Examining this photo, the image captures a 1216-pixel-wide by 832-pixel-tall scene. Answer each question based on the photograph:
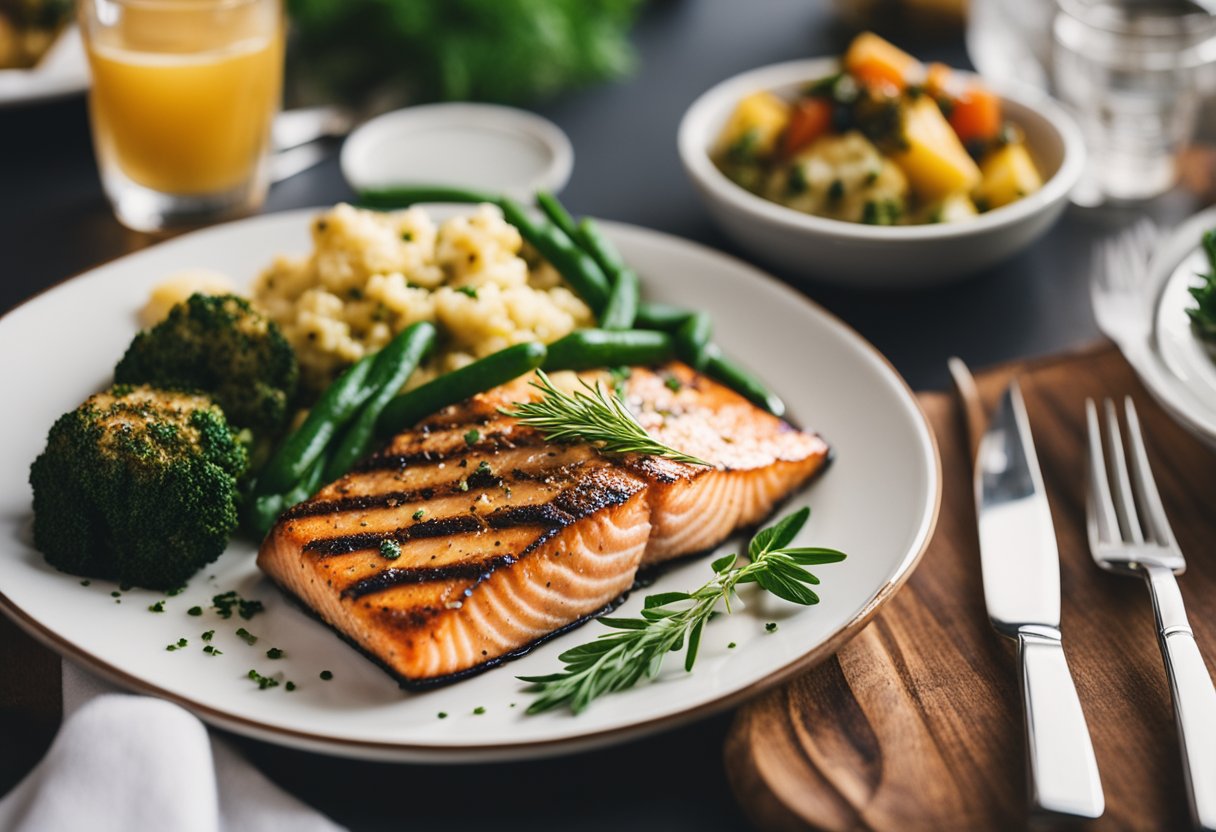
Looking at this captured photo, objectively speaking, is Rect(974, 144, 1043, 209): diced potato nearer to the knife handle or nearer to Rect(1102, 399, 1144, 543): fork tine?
Rect(1102, 399, 1144, 543): fork tine

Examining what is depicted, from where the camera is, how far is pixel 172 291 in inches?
148

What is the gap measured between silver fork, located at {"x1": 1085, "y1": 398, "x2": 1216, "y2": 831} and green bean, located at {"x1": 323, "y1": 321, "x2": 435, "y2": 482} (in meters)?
2.04

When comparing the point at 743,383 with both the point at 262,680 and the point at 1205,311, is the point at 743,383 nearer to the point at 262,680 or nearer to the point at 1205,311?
the point at 1205,311

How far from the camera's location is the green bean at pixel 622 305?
3754 mm

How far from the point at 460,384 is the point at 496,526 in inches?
27.9

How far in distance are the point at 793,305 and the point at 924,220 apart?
33.4 inches

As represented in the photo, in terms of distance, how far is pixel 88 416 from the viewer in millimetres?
2906

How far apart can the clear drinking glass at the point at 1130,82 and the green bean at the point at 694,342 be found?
7.79ft

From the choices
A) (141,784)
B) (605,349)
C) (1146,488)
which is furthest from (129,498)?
(1146,488)

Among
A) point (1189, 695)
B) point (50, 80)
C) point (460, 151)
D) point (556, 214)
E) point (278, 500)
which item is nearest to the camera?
point (1189, 695)

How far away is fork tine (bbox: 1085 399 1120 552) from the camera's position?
10.4ft

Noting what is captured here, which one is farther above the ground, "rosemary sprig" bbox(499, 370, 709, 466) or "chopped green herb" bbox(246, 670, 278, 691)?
"rosemary sprig" bbox(499, 370, 709, 466)

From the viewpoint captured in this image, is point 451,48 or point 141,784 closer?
point 141,784

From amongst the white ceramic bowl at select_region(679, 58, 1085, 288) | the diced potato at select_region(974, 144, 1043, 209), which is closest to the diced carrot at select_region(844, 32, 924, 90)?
the diced potato at select_region(974, 144, 1043, 209)
